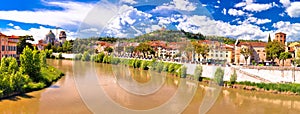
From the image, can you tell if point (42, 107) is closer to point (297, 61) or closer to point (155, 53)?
point (297, 61)

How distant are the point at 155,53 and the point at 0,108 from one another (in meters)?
19.6

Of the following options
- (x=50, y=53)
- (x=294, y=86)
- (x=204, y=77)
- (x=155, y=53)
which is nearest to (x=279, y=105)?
(x=294, y=86)

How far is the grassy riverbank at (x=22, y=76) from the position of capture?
9031 mm

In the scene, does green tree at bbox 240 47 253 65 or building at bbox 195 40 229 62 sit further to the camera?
green tree at bbox 240 47 253 65

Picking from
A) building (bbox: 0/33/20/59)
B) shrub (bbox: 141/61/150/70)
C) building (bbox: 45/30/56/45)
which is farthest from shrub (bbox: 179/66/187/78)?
building (bbox: 45/30/56/45)

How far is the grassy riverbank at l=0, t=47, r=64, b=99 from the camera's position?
9.03m

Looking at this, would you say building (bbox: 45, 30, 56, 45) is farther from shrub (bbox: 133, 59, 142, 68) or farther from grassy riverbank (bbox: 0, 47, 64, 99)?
grassy riverbank (bbox: 0, 47, 64, 99)

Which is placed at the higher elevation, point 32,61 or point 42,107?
point 32,61

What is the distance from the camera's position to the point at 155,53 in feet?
88.5

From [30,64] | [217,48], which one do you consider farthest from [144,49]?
[30,64]

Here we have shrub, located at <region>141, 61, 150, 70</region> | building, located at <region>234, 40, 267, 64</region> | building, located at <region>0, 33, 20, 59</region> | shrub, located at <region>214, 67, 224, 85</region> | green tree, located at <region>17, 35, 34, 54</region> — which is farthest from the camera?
building, located at <region>234, 40, 267, 64</region>

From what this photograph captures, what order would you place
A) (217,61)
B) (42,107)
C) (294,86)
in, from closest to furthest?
(42,107) < (294,86) < (217,61)

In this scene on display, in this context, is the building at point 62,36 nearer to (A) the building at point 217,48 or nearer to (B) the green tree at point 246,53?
(B) the green tree at point 246,53

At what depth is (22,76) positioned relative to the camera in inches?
391
